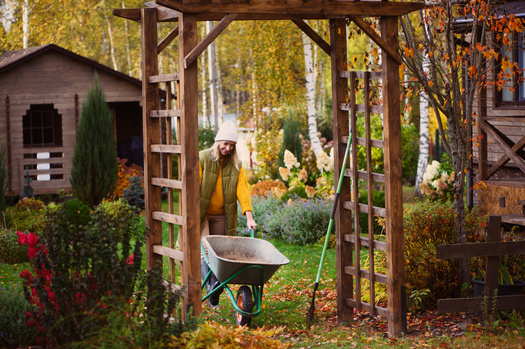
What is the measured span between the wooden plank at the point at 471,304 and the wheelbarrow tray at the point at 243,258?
1.54 metres

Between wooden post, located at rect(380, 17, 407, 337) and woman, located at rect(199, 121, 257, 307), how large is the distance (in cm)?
155

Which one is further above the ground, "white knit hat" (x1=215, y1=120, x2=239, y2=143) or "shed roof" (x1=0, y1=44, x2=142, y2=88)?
"shed roof" (x1=0, y1=44, x2=142, y2=88)

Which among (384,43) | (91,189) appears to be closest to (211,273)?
(384,43)

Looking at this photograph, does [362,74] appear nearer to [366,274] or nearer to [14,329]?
[366,274]

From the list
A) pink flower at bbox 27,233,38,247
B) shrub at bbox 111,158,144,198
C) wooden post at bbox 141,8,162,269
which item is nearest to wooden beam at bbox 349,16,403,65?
wooden post at bbox 141,8,162,269

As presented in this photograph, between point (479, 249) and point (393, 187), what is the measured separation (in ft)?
3.45

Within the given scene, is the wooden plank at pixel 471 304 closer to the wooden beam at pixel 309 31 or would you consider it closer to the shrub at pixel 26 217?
the wooden beam at pixel 309 31

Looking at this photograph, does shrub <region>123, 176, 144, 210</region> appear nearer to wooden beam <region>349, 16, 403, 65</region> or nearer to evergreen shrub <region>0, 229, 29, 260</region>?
evergreen shrub <region>0, 229, 29, 260</region>

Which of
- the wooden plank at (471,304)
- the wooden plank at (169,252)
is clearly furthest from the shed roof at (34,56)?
the wooden plank at (471,304)

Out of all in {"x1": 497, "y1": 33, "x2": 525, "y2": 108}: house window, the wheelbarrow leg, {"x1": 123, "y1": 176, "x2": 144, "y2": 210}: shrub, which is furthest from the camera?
{"x1": 123, "y1": 176, "x2": 144, "y2": 210}: shrub

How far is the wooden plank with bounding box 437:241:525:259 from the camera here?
6.18 meters

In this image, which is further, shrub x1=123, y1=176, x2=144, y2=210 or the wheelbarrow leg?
shrub x1=123, y1=176, x2=144, y2=210

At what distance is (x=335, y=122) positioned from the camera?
6555 mm

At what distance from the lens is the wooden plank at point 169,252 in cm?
573
